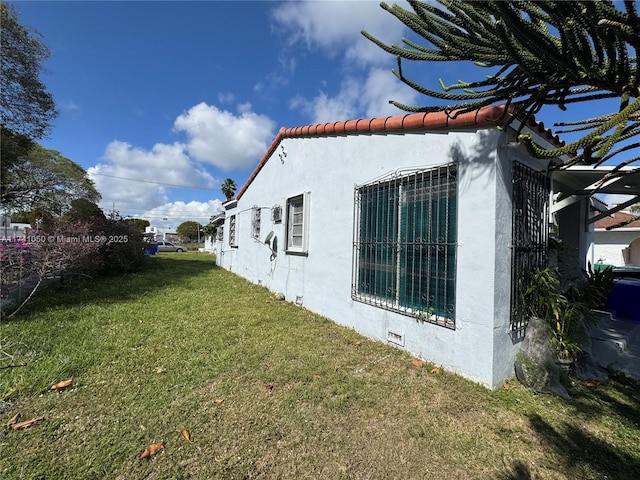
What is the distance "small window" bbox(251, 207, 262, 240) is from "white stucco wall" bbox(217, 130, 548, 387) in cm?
242

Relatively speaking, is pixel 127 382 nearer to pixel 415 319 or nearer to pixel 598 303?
pixel 415 319

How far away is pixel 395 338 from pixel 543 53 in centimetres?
391

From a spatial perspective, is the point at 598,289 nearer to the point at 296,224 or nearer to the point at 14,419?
the point at 296,224

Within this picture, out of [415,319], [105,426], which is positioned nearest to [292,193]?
[415,319]

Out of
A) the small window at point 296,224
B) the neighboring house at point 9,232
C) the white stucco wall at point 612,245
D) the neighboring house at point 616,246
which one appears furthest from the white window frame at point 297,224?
the white stucco wall at point 612,245

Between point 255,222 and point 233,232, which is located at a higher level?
point 255,222

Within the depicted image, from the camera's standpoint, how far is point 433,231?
168 inches

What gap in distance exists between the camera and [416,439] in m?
2.68

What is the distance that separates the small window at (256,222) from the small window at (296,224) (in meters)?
2.68

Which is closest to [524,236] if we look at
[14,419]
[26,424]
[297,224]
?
[297,224]

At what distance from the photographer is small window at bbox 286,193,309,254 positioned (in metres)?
7.51

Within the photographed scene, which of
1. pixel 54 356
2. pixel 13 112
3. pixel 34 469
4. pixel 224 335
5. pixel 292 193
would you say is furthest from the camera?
pixel 13 112

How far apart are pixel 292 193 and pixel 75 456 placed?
22.1 feet

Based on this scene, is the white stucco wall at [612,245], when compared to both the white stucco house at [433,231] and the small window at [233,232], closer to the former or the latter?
the white stucco house at [433,231]
